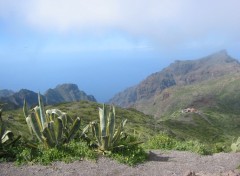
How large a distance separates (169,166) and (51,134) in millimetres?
3676

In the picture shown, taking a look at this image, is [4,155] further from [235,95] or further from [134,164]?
[235,95]

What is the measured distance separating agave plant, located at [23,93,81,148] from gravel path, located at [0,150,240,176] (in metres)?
1.27

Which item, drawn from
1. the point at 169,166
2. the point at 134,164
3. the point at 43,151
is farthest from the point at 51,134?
the point at 169,166

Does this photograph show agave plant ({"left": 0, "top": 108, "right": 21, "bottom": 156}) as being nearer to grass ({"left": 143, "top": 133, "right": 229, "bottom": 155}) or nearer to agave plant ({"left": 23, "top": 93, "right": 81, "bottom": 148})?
agave plant ({"left": 23, "top": 93, "right": 81, "bottom": 148})

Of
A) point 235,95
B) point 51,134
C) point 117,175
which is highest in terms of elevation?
point 235,95

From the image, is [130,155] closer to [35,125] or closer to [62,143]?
[62,143]

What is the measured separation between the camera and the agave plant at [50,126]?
1442 cm

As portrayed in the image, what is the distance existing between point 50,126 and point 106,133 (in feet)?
6.15

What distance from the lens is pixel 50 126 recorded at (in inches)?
566

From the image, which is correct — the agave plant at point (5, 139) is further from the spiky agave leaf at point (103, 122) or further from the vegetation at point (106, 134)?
the spiky agave leaf at point (103, 122)

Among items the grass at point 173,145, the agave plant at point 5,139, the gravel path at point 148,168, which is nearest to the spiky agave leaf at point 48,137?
the agave plant at point 5,139

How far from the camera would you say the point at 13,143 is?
48.3 feet

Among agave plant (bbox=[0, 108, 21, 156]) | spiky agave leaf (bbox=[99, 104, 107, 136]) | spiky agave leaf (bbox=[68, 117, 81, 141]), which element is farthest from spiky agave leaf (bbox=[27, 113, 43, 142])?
spiky agave leaf (bbox=[99, 104, 107, 136])

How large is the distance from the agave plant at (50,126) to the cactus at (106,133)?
654mm
